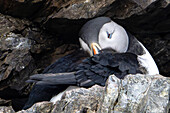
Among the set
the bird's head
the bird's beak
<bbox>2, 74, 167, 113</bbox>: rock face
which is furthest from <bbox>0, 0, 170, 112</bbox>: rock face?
<bbox>2, 74, 167, 113</bbox>: rock face

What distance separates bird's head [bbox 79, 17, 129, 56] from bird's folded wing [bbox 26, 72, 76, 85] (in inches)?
25.0

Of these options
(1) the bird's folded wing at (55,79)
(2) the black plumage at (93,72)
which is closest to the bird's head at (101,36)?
(2) the black plumage at (93,72)

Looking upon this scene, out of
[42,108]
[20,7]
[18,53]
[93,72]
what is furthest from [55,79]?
[20,7]

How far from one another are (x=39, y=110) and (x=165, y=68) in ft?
8.78

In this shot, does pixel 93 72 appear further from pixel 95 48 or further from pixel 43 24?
pixel 43 24

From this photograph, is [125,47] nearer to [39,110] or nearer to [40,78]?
[40,78]

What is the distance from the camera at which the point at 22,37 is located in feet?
12.5

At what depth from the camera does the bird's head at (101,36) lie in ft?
12.4

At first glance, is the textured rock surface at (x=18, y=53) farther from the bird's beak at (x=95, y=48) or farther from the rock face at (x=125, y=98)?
the rock face at (x=125, y=98)

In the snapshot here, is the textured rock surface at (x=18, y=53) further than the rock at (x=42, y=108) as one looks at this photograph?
Yes

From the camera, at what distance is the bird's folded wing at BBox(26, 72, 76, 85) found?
10.2 feet

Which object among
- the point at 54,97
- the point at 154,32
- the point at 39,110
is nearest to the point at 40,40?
the point at 54,97

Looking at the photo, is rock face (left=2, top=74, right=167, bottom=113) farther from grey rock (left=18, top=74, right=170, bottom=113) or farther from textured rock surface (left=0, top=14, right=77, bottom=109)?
textured rock surface (left=0, top=14, right=77, bottom=109)

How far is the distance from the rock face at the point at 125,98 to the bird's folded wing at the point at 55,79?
973mm
